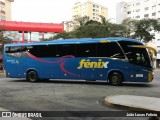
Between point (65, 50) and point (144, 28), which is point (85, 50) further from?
point (144, 28)

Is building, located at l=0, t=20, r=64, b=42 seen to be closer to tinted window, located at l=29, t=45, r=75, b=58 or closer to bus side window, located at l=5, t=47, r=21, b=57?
bus side window, located at l=5, t=47, r=21, b=57

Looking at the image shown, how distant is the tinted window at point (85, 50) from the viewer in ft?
64.5

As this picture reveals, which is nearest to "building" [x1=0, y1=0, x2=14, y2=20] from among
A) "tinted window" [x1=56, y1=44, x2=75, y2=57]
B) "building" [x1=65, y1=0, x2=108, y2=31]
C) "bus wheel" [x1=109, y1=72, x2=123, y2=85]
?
"building" [x1=65, y1=0, x2=108, y2=31]

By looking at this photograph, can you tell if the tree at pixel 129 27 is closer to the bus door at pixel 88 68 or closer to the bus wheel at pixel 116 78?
the bus door at pixel 88 68

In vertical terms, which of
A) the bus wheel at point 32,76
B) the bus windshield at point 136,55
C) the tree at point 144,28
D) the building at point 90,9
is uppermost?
the building at point 90,9

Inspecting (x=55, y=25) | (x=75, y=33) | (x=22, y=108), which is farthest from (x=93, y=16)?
(x=22, y=108)

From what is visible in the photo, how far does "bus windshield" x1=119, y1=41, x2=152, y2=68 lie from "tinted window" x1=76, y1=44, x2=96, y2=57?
1.99 m

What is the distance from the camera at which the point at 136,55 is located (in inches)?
730

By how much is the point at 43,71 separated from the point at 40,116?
12.9 meters

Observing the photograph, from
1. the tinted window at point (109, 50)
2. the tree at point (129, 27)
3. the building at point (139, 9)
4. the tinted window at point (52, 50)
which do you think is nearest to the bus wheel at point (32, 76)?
the tinted window at point (52, 50)

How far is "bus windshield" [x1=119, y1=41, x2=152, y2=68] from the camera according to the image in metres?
18.4

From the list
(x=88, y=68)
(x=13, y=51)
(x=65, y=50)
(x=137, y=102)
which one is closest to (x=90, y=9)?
(x=13, y=51)

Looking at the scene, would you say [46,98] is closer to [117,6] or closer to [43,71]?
[43,71]

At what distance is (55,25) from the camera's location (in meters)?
85.0
